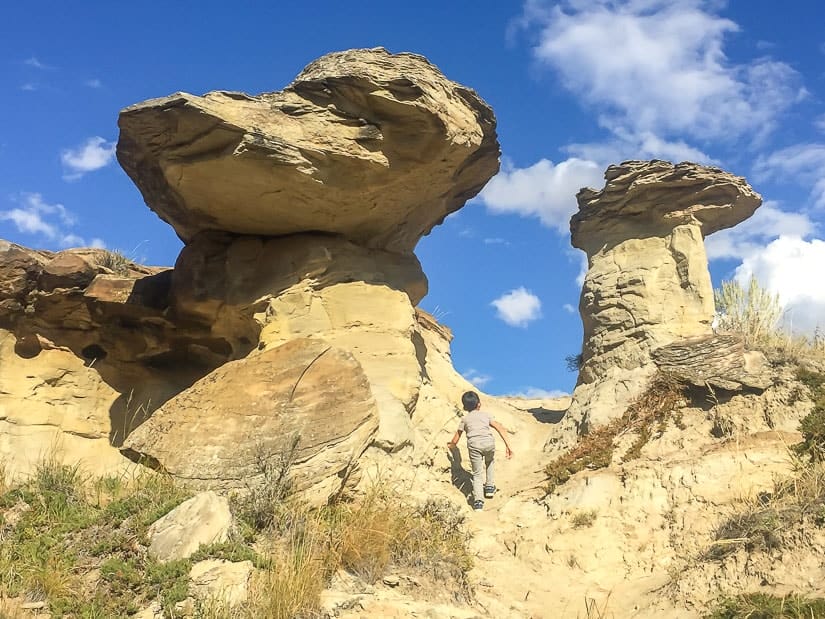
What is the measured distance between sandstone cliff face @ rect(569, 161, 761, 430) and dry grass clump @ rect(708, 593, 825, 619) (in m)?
5.72

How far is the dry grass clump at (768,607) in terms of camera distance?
503 cm

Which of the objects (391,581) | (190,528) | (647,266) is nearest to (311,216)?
(190,528)

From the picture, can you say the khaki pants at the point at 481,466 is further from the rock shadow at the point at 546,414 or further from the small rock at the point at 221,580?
the small rock at the point at 221,580

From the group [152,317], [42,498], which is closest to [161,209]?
[152,317]

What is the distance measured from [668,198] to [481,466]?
582 cm

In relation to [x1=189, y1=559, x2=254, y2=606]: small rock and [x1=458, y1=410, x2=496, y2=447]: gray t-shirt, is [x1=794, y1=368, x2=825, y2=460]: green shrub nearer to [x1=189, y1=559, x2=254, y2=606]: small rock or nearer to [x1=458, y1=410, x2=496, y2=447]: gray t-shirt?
[x1=458, y1=410, x2=496, y2=447]: gray t-shirt

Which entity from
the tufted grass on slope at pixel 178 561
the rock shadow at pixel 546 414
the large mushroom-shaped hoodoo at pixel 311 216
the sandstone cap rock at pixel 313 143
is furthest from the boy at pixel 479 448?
the rock shadow at pixel 546 414

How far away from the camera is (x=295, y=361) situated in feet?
25.0

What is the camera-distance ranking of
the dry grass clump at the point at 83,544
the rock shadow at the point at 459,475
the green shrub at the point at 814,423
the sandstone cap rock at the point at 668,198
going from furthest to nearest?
the sandstone cap rock at the point at 668,198 < the rock shadow at the point at 459,475 < the green shrub at the point at 814,423 < the dry grass clump at the point at 83,544

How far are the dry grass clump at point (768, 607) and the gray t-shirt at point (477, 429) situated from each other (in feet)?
13.5

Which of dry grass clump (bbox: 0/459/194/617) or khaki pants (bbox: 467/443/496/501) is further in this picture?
khaki pants (bbox: 467/443/496/501)

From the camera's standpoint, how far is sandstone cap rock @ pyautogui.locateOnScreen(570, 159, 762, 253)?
12312 millimetres

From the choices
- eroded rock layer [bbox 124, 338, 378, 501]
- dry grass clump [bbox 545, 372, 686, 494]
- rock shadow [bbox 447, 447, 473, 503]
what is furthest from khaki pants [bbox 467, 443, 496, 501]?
eroded rock layer [bbox 124, 338, 378, 501]

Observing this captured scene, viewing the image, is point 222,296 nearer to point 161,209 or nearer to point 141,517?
point 161,209
